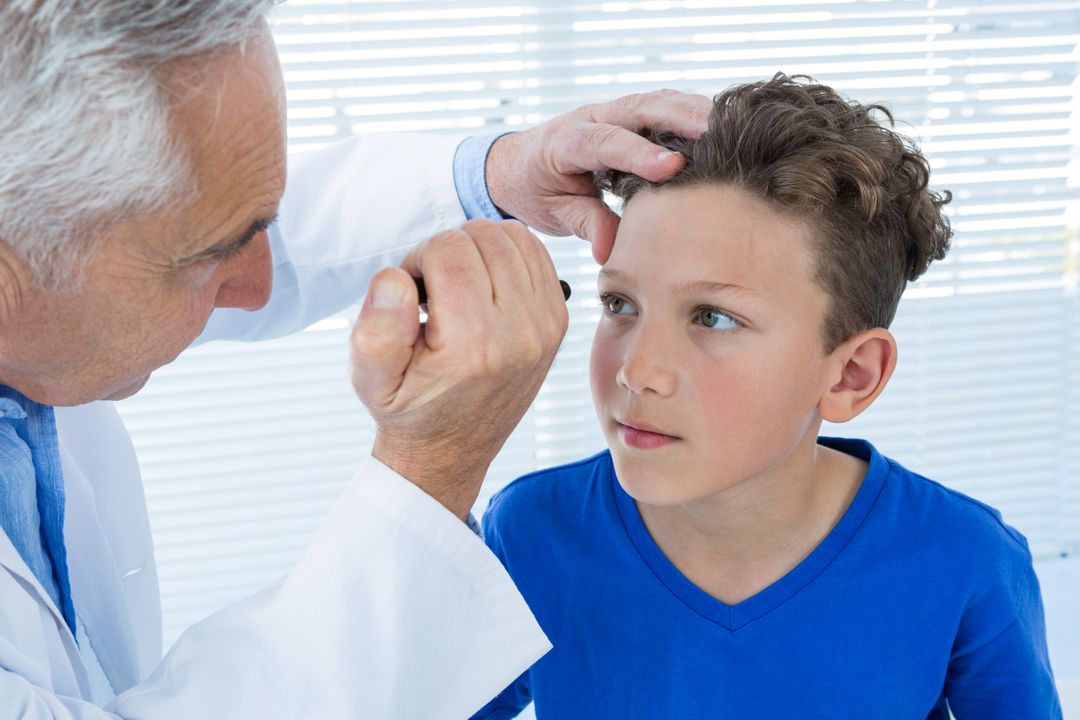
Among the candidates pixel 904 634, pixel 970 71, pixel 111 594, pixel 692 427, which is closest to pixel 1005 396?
pixel 970 71

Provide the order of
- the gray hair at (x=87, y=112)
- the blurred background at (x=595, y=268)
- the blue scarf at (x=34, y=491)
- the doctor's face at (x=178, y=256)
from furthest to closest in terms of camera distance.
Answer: the blurred background at (x=595, y=268)
the blue scarf at (x=34, y=491)
the doctor's face at (x=178, y=256)
the gray hair at (x=87, y=112)

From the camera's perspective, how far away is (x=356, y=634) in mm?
889

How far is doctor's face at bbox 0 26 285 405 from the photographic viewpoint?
834mm

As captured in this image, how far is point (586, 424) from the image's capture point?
2.77m

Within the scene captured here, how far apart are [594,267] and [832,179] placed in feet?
5.09

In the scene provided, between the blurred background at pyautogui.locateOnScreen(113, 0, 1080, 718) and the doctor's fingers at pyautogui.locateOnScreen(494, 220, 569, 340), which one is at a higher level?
the doctor's fingers at pyautogui.locateOnScreen(494, 220, 569, 340)

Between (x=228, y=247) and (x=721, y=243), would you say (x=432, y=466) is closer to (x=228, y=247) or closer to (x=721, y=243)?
(x=228, y=247)

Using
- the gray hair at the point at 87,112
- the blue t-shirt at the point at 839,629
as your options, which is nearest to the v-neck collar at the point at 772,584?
the blue t-shirt at the point at 839,629

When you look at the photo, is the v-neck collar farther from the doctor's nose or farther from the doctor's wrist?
the doctor's wrist

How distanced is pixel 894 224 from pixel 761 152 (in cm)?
18

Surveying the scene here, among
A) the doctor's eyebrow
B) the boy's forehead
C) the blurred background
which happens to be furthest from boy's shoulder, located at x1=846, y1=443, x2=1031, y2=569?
the blurred background

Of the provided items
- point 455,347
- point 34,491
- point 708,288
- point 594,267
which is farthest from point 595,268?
point 455,347

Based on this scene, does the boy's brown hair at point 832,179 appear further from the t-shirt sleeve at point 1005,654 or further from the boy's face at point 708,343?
the t-shirt sleeve at point 1005,654

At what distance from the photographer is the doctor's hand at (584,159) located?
3.84 ft
